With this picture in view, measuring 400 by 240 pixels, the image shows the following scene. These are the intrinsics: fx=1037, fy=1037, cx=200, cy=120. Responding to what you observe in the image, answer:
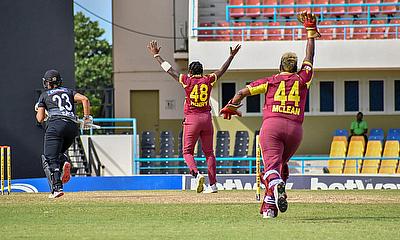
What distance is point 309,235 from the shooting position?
410 inches

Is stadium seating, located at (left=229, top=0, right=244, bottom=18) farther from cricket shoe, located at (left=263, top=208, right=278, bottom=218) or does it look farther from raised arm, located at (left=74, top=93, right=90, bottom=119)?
cricket shoe, located at (left=263, top=208, right=278, bottom=218)

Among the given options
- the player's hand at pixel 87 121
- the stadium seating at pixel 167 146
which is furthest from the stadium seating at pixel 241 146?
the player's hand at pixel 87 121

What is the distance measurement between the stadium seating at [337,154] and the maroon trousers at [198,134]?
14530 mm

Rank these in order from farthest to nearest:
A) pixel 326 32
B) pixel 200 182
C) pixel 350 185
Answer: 1. pixel 326 32
2. pixel 350 185
3. pixel 200 182

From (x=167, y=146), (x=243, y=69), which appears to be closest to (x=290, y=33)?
(x=243, y=69)

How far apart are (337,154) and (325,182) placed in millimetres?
8025

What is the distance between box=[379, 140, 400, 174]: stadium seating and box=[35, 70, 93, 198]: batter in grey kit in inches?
635

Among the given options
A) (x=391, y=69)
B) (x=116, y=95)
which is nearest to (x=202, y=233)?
(x=391, y=69)

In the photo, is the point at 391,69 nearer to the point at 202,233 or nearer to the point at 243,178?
the point at 243,178

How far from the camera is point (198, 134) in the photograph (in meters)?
16.8

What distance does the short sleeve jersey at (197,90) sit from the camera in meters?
16.4

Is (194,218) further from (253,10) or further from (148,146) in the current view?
(253,10)

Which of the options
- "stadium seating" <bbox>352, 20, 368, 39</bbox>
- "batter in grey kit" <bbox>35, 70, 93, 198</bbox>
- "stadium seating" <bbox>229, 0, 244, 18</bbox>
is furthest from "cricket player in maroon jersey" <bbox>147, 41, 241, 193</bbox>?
"stadium seating" <bbox>229, 0, 244, 18</bbox>

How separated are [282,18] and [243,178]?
1175 centimetres
